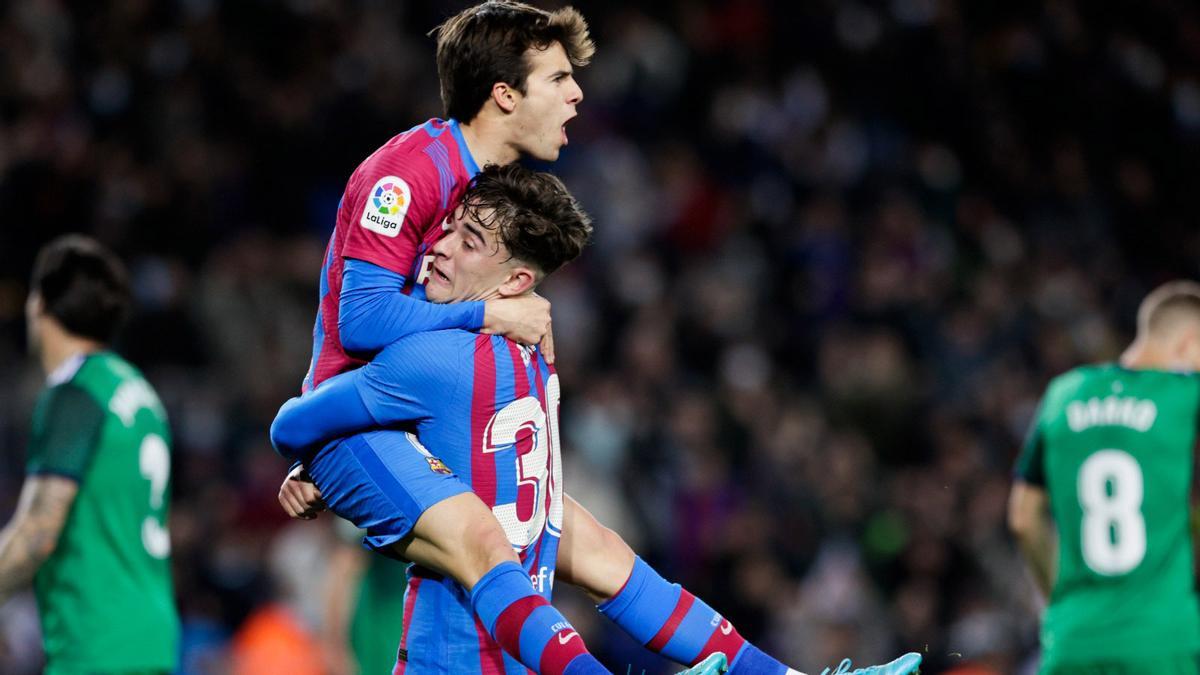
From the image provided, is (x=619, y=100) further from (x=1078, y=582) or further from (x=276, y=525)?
(x=1078, y=582)

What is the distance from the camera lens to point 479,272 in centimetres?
387

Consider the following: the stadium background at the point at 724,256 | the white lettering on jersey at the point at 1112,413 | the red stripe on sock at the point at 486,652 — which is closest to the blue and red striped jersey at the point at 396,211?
the red stripe on sock at the point at 486,652

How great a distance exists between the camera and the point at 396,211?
153 inches

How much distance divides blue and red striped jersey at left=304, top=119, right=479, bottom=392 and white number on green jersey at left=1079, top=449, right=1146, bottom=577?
9.37 ft

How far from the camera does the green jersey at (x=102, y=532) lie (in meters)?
5.07

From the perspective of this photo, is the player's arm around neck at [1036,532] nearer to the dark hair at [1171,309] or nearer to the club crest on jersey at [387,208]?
the dark hair at [1171,309]

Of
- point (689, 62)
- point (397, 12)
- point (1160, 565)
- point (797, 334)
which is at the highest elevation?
point (689, 62)

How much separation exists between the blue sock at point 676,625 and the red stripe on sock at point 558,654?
0.63 m

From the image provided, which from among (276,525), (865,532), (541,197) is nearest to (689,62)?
(865,532)

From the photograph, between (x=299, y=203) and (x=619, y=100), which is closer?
(x=299, y=203)

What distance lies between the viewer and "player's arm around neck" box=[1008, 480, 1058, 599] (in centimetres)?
607

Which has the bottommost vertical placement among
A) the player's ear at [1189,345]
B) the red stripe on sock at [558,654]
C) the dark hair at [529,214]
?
the red stripe on sock at [558,654]

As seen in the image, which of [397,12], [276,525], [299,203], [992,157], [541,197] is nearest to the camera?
[541,197]

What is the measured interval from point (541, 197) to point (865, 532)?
5.90 meters
